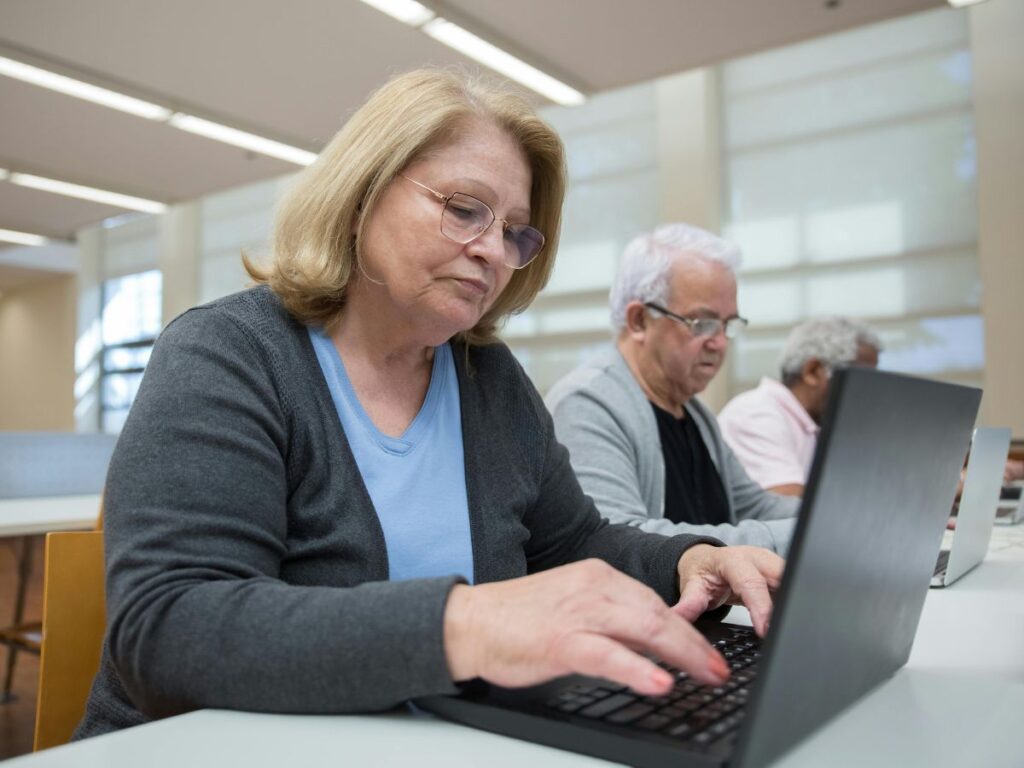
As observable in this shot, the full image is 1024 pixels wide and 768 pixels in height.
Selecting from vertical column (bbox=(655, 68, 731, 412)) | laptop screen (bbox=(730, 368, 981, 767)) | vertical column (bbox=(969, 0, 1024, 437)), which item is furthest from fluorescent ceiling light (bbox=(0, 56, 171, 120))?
laptop screen (bbox=(730, 368, 981, 767))

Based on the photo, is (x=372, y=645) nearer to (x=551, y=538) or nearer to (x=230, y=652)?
(x=230, y=652)

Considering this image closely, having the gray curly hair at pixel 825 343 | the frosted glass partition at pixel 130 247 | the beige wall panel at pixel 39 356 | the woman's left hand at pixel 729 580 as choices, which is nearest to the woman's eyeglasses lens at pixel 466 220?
the woman's left hand at pixel 729 580

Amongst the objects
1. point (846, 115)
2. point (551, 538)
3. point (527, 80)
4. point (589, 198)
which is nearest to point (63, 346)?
point (589, 198)

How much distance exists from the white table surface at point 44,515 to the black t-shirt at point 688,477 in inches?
58.0

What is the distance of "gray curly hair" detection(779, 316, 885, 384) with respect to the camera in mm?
3107

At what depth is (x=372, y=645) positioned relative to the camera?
601 mm

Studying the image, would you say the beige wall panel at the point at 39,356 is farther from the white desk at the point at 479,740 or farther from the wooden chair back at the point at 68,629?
the white desk at the point at 479,740

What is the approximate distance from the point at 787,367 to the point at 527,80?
2.60 metres

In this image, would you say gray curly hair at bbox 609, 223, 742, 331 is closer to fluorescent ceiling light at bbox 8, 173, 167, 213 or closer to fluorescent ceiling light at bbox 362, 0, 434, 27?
fluorescent ceiling light at bbox 362, 0, 434, 27

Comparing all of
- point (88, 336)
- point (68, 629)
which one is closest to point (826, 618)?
point (68, 629)

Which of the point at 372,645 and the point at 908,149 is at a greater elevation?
the point at 908,149

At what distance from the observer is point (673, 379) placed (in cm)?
201

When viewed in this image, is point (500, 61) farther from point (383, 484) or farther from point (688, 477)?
point (383, 484)

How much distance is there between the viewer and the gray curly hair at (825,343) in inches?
122
